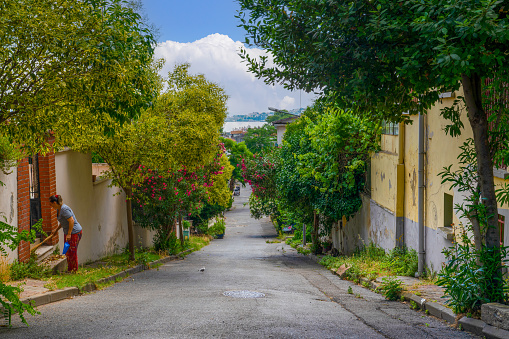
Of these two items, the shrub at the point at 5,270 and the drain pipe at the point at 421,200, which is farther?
the drain pipe at the point at 421,200

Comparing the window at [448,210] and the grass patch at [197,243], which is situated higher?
the window at [448,210]

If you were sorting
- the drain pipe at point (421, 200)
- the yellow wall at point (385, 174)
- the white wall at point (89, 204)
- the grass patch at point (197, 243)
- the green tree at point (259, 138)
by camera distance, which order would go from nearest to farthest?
the drain pipe at point (421, 200), the white wall at point (89, 204), the yellow wall at point (385, 174), the grass patch at point (197, 243), the green tree at point (259, 138)

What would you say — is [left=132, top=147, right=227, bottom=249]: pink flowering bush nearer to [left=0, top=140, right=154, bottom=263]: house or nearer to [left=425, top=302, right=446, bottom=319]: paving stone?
[left=0, top=140, right=154, bottom=263]: house

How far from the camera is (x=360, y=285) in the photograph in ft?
38.4

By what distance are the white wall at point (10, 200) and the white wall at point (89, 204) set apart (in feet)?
7.86

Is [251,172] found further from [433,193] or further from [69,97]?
[69,97]

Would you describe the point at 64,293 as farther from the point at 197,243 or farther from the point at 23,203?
the point at 197,243

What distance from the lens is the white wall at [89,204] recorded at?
43.5 ft

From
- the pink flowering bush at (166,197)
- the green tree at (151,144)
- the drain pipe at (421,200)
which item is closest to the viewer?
the drain pipe at (421,200)

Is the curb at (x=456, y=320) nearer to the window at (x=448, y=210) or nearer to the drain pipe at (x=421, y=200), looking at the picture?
the window at (x=448, y=210)

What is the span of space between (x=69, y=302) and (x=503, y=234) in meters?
7.38

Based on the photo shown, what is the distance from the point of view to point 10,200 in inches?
393

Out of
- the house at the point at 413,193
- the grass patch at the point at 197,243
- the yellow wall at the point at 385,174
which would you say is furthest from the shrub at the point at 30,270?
the grass patch at the point at 197,243

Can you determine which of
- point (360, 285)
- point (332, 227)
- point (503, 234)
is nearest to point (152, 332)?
point (503, 234)
